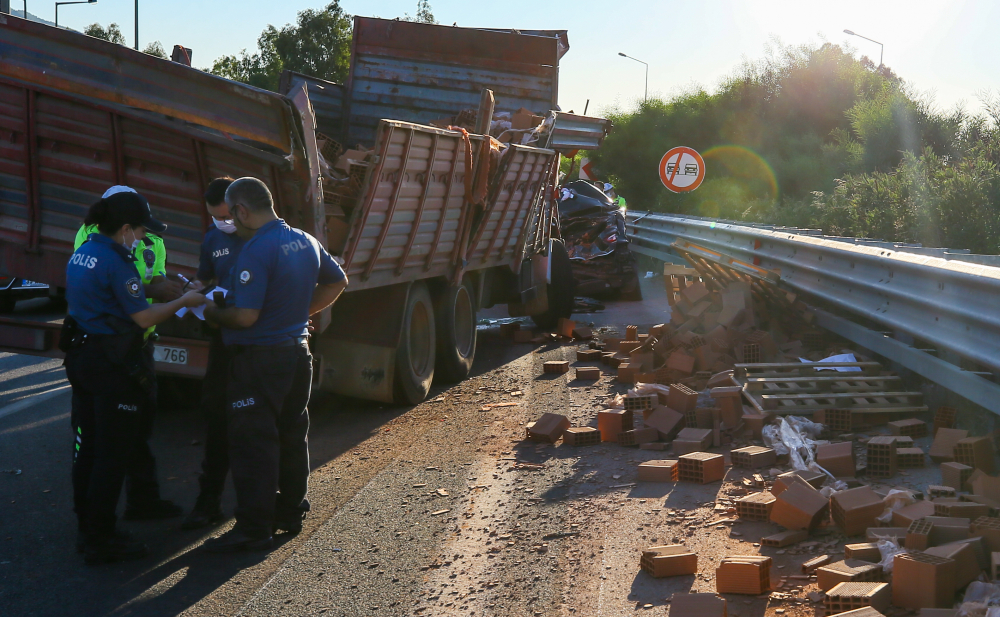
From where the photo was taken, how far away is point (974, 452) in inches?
197

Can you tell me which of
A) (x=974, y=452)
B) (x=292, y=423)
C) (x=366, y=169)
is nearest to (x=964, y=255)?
(x=974, y=452)

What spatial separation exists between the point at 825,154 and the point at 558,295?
21.5 meters

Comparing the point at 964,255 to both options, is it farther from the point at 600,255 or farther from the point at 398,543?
the point at 600,255

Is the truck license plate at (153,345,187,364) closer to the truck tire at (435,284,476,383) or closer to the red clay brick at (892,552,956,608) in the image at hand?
the truck tire at (435,284,476,383)

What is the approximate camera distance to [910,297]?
628cm

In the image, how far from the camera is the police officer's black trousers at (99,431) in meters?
4.59

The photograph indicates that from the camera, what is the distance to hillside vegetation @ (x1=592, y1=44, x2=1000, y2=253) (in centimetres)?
1287

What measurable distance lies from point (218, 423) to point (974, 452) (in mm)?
4073

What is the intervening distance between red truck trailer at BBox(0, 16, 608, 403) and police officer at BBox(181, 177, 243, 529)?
2.51 feet


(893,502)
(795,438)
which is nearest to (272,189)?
(795,438)

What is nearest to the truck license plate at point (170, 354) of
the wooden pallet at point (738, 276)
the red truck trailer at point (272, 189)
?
the red truck trailer at point (272, 189)

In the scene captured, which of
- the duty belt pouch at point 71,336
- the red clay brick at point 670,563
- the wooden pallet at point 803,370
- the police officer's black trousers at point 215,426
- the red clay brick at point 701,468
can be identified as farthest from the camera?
the wooden pallet at point 803,370

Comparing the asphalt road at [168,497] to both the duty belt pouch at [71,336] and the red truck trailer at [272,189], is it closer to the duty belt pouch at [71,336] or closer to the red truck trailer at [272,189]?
the red truck trailer at [272,189]

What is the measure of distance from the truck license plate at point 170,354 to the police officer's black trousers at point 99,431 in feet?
5.13
